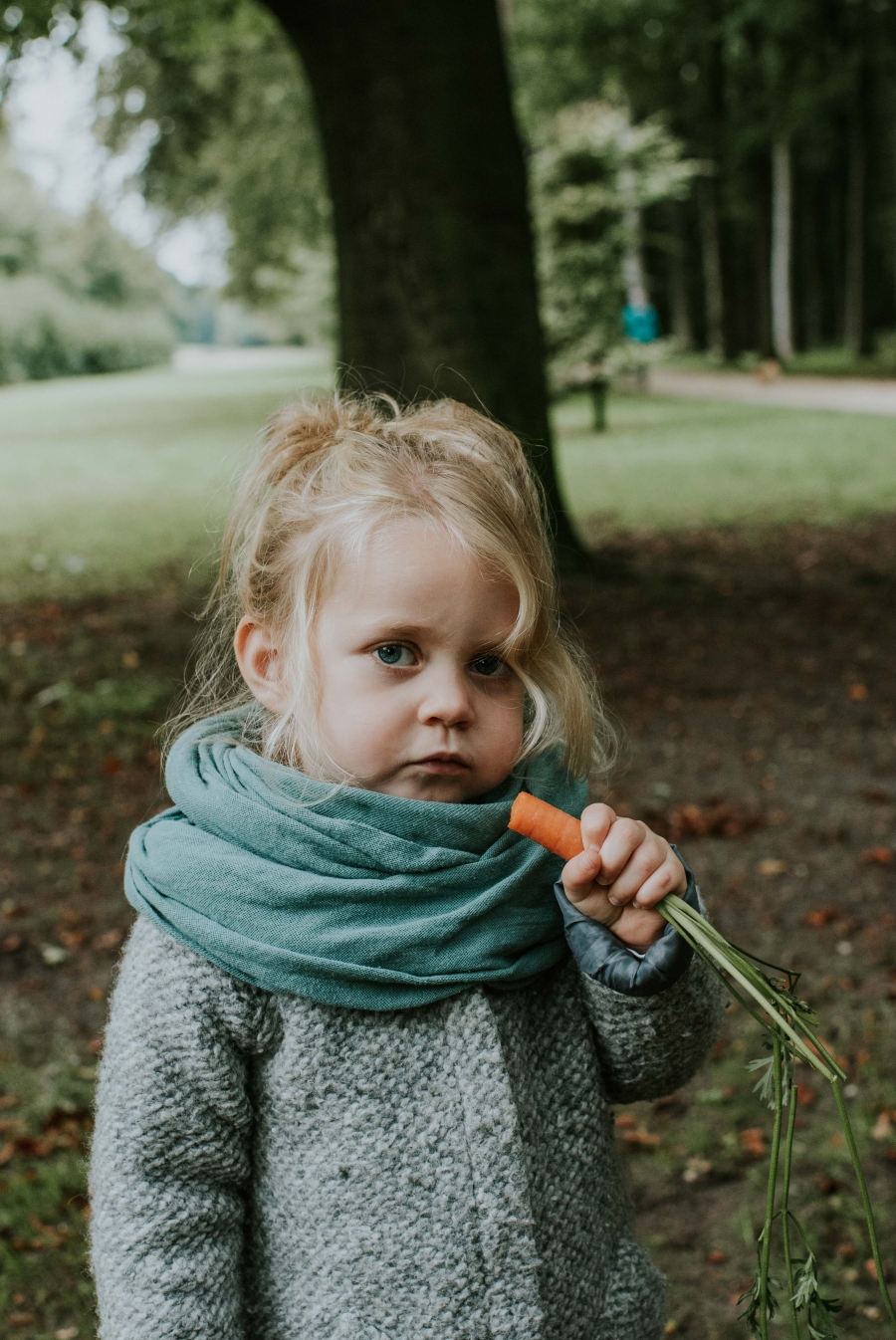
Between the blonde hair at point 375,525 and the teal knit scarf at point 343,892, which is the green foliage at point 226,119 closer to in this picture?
the blonde hair at point 375,525

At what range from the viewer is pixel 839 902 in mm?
4473

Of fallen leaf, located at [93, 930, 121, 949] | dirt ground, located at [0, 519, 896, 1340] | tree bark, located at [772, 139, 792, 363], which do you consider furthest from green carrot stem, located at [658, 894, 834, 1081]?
tree bark, located at [772, 139, 792, 363]

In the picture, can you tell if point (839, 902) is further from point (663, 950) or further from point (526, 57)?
point (526, 57)

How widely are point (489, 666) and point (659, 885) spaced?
1.11 feet

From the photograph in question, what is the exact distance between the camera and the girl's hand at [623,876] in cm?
139

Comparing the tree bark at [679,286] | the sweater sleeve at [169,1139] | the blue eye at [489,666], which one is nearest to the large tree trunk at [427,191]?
the blue eye at [489,666]

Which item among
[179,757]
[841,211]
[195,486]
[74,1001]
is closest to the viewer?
[179,757]

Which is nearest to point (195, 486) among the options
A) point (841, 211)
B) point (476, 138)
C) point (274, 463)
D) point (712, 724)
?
point (476, 138)

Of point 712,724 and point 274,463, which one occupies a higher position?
point 274,463

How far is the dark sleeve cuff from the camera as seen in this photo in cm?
141

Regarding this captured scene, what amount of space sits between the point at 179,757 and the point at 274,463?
0.41 meters

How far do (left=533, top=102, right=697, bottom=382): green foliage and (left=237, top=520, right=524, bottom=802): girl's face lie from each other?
2017 cm

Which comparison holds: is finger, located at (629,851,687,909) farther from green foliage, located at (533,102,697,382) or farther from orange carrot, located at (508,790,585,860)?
green foliage, located at (533,102,697,382)

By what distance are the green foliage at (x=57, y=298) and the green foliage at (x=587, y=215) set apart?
16.5 meters
